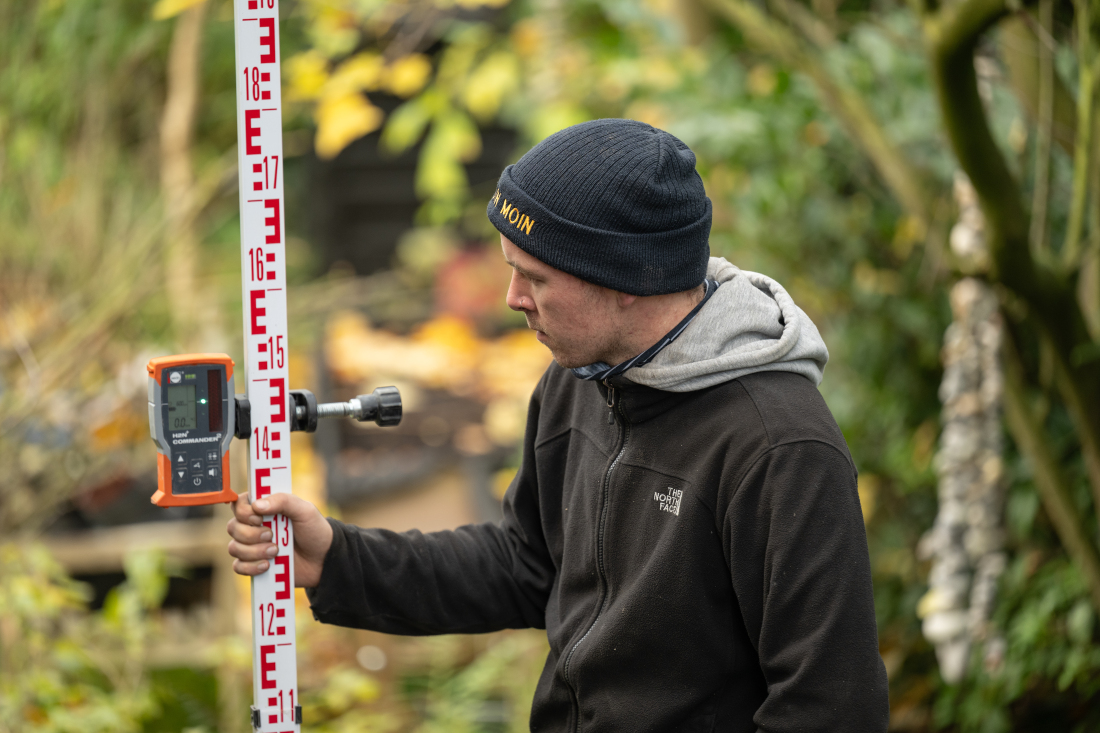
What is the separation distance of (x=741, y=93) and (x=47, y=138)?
112 inches

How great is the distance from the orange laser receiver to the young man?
92 millimetres

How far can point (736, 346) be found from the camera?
5.02 feet

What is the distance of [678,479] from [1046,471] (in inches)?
61.7

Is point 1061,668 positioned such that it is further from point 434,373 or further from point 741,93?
point 434,373

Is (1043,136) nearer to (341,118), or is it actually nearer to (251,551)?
(251,551)

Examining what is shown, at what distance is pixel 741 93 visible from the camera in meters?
3.61

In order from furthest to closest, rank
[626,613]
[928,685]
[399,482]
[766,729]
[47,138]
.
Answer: [399,482] < [47,138] < [928,685] < [626,613] < [766,729]

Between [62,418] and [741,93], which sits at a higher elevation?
[741,93]

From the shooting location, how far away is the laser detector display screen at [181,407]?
64.2 inches

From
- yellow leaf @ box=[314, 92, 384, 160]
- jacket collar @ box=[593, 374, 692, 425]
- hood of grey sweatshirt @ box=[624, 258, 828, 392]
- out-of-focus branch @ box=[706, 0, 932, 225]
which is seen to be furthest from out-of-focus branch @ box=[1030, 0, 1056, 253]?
yellow leaf @ box=[314, 92, 384, 160]

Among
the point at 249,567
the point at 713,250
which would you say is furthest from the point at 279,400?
the point at 713,250

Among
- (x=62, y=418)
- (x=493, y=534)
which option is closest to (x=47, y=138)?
(x=62, y=418)

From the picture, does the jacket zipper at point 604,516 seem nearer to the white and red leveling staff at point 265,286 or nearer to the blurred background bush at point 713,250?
the white and red leveling staff at point 265,286

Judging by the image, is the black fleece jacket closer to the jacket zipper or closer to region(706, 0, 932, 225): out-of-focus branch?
the jacket zipper
